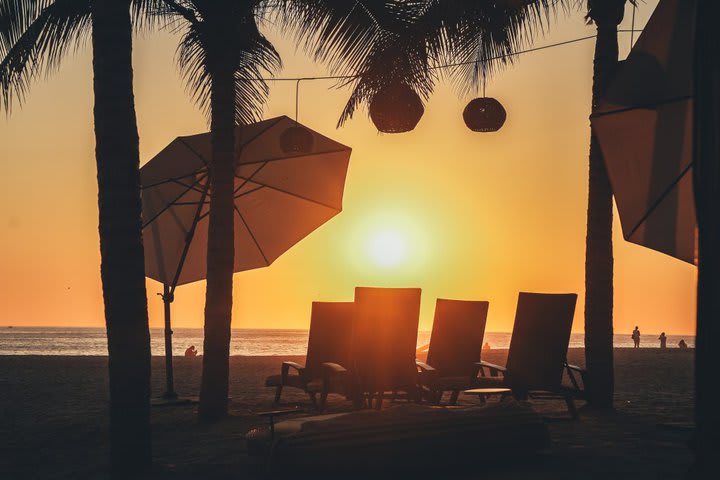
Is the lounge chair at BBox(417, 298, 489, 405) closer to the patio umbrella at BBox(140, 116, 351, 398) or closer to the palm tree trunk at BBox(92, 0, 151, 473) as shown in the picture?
the patio umbrella at BBox(140, 116, 351, 398)

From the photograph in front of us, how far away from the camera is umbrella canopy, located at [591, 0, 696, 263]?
693cm

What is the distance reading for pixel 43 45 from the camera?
30.6ft

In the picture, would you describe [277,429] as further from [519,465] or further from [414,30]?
[414,30]

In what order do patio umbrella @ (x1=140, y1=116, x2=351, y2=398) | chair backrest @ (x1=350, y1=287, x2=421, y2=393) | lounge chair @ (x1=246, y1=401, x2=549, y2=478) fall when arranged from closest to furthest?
1. lounge chair @ (x1=246, y1=401, x2=549, y2=478)
2. chair backrest @ (x1=350, y1=287, x2=421, y2=393)
3. patio umbrella @ (x1=140, y1=116, x2=351, y2=398)

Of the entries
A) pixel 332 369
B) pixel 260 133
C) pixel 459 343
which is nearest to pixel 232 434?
pixel 332 369

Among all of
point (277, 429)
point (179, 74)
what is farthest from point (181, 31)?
point (277, 429)

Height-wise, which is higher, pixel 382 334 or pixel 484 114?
pixel 484 114

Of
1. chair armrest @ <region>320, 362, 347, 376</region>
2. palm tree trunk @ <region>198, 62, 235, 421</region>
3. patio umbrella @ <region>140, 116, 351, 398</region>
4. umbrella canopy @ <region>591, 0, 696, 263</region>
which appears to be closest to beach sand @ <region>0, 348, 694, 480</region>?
palm tree trunk @ <region>198, 62, 235, 421</region>

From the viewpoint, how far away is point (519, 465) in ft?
20.3

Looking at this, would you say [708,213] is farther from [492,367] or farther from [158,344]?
[158,344]

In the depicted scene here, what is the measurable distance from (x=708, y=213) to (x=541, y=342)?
6.11 m

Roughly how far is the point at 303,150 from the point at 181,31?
3.06 m

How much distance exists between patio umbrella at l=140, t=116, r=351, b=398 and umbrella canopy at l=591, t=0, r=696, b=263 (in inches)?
158

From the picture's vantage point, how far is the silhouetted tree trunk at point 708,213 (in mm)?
2453
